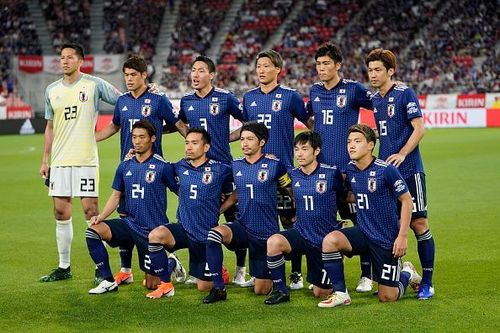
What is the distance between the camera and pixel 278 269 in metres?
8.23

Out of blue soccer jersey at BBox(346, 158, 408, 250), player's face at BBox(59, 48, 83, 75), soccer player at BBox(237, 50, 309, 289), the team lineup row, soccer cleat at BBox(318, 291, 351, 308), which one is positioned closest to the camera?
soccer cleat at BBox(318, 291, 351, 308)

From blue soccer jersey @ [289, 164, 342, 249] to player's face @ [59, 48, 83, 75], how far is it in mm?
2765

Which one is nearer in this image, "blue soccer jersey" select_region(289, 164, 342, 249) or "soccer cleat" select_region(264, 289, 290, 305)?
"soccer cleat" select_region(264, 289, 290, 305)

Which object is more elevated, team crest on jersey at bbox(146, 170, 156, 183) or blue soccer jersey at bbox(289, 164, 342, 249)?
team crest on jersey at bbox(146, 170, 156, 183)

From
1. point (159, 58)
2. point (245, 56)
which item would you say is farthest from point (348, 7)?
point (159, 58)

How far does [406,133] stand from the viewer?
8445mm

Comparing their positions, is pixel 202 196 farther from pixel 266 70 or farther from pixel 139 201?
pixel 266 70

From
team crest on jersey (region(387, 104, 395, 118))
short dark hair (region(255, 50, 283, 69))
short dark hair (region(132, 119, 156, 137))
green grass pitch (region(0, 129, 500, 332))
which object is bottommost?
green grass pitch (region(0, 129, 500, 332))

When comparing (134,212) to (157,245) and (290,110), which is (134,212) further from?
(290,110)

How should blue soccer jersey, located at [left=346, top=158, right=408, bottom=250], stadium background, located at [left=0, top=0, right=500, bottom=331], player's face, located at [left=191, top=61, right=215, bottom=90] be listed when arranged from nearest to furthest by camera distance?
stadium background, located at [left=0, top=0, right=500, bottom=331], blue soccer jersey, located at [left=346, top=158, right=408, bottom=250], player's face, located at [left=191, top=61, right=215, bottom=90]

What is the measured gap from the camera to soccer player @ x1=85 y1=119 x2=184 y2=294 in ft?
28.9

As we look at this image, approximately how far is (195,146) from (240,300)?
147 centimetres

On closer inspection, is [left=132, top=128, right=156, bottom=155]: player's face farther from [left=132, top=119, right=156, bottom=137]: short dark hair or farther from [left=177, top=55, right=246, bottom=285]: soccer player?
[left=177, top=55, right=246, bottom=285]: soccer player

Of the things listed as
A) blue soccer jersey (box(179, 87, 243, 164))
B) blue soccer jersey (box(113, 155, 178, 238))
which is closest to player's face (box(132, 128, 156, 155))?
blue soccer jersey (box(113, 155, 178, 238))
